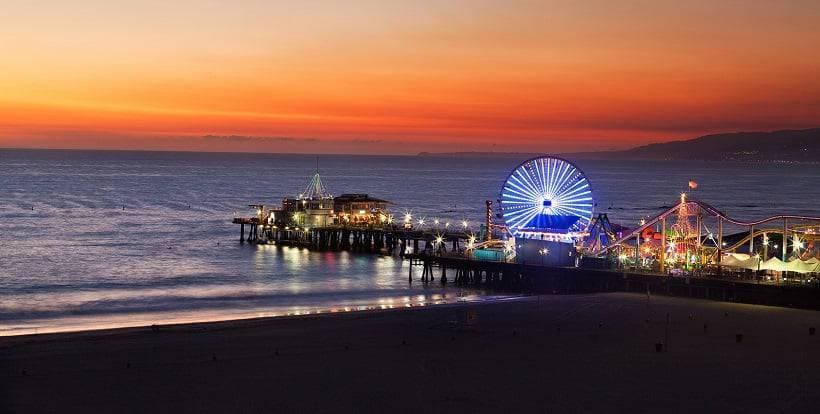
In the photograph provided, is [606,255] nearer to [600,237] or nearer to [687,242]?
[600,237]

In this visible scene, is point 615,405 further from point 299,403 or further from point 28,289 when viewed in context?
point 28,289

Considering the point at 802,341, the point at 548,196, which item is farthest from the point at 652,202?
the point at 802,341

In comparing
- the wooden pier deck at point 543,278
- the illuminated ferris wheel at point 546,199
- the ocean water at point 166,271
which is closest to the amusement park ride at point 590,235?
the illuminated ferris wheel at point 546,199

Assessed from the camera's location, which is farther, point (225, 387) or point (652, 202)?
point (652, 202)

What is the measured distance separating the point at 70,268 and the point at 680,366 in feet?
170

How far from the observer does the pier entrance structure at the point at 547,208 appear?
216 ft

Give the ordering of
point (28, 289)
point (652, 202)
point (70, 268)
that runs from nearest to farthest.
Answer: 1. point (28, 289)
2. point (70, 268)
3. point (652, 202)

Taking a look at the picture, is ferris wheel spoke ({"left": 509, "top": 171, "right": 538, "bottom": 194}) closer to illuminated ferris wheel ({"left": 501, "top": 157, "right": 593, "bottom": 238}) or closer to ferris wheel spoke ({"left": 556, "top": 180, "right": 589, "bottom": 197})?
illuminated ferris wheel ({"left": 501, "top": 157, "right": 593, "bottom": 238})

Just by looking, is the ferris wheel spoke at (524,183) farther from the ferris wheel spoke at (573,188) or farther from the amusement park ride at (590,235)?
the ferris wheel spoke at (573,188)

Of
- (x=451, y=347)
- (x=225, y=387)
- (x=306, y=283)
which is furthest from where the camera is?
(x=306, y=283)

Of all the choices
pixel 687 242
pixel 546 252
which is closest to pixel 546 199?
pixel 546 252

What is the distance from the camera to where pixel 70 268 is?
7338 cm

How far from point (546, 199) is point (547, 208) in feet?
2.28

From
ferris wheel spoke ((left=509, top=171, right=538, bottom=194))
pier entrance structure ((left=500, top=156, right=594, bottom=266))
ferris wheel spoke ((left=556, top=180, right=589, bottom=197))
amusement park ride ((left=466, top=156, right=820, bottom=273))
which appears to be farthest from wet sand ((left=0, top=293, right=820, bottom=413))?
ferris wheel spoke ((left=509, top=171, right=538, bottom=194))
